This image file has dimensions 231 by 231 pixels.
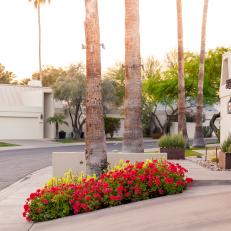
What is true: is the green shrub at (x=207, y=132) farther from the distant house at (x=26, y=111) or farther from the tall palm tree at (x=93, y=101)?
the tall palm tree at (x=93, y=101)

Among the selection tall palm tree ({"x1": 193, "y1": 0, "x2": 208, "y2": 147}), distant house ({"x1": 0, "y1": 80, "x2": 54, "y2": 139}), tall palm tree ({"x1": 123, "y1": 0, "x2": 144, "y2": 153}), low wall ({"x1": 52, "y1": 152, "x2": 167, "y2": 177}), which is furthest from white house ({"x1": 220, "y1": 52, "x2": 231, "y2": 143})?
distant house ({"x1": 0, "y1": 80, "x2": 54, "y2": 139})

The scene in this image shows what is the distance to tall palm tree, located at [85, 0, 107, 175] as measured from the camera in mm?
14438

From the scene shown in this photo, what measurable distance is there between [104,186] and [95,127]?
9.70ft

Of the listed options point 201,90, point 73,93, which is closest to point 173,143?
point 201,90

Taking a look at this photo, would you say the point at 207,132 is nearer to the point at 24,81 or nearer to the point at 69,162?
the point at 24,81

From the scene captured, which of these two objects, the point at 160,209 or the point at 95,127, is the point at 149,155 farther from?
the point at 160,209

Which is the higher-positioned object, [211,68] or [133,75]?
[211,68]

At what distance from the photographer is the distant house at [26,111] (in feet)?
195

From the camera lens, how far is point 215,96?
5638cm

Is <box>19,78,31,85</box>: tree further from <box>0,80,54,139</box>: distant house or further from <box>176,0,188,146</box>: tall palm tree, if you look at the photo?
<box>176,0,188,146</box>: tall palm tree

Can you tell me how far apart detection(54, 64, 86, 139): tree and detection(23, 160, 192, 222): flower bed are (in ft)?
161

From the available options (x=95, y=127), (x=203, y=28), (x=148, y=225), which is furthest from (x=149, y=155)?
(x=203, y=28)

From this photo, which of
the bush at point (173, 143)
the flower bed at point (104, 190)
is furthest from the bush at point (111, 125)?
the flower bed at point (104, 190)

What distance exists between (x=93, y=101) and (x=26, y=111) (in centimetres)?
4684
